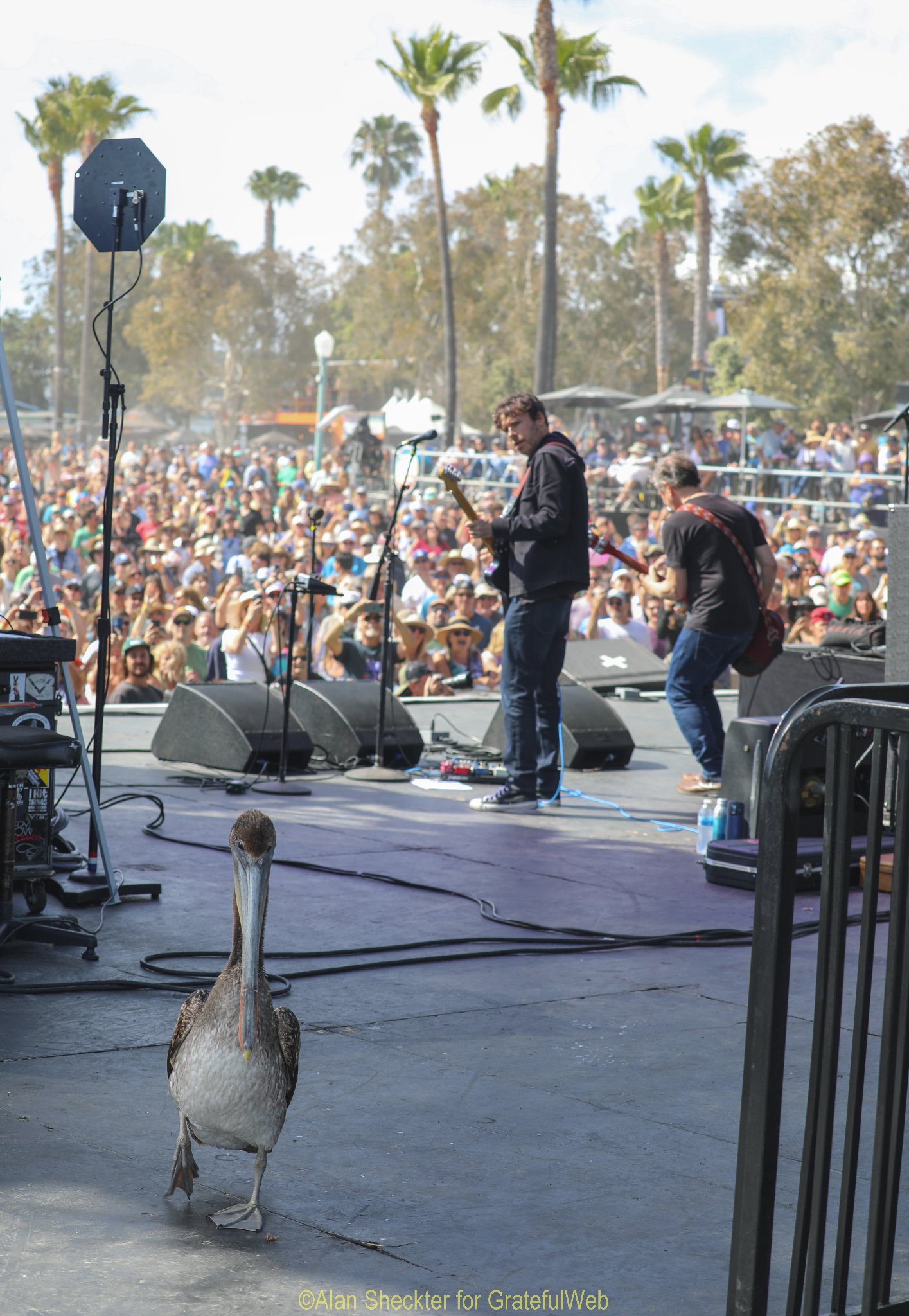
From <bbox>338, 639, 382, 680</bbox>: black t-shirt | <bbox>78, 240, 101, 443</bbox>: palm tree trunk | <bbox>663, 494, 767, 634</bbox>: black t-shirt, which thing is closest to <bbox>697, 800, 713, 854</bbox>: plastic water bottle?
<bbox>663, 494, 767, 634</bbox>: black t-shirt

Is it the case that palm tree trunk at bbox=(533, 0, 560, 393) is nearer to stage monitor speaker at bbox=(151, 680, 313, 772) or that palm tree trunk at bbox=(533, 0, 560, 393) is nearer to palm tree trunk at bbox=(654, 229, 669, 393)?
palm tree trunk at bbox=(654, 229, 669, 393)

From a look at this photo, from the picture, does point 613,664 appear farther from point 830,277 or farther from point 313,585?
point 830,277

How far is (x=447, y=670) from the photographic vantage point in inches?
506

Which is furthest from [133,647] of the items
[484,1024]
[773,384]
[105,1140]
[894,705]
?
[773,384]

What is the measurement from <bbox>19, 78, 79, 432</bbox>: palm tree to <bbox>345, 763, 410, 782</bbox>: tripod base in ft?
146

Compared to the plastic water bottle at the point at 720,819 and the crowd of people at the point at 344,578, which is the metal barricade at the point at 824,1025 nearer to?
the crowd of people at the point at 344,578

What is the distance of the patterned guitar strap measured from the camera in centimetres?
797

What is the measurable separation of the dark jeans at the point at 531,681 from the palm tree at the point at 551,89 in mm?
22884

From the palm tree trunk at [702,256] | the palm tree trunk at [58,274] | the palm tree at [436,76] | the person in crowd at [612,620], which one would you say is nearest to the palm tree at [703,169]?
the palm tree trunk at [702,256]

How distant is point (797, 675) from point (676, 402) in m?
19.5

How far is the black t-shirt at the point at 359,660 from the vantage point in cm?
1144

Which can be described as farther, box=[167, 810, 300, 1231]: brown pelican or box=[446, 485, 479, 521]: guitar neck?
box=[446, 485, 479, 521]: guitar neck

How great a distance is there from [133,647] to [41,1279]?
895 cm

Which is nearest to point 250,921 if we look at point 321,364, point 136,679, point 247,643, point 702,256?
point 247,643
